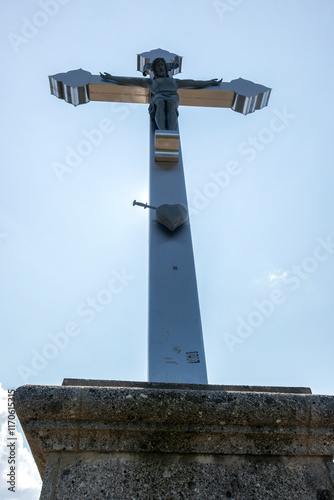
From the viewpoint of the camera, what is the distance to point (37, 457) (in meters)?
1.95

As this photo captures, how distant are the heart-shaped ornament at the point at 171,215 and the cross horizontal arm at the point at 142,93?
8.46ft

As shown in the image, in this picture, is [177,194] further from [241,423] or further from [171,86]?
[241,423]

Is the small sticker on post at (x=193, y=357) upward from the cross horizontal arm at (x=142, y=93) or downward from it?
downward

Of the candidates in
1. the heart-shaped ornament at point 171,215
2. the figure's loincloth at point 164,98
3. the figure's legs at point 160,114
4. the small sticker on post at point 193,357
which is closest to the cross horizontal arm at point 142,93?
the figure's loincloth at point 164,98

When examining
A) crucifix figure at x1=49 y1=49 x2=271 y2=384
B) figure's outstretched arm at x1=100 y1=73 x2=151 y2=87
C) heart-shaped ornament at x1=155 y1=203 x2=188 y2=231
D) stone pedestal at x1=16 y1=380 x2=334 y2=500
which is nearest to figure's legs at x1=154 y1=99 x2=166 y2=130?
crucifix figure at x1=49 y1=49 x2=271 y2=384

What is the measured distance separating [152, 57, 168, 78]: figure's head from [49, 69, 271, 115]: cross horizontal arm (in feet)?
0.83

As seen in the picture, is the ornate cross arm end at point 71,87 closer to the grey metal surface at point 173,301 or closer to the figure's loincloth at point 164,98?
the figure's loincloth at point 164,98

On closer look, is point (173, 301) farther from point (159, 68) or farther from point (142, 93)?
point (159, 68)

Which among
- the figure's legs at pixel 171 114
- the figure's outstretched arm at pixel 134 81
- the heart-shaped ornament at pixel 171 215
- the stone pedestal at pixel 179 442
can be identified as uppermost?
the figure's outstretched arm at pixel 134 81

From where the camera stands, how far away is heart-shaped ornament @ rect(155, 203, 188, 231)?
4113mm

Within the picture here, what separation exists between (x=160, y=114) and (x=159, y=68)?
1.14 meters

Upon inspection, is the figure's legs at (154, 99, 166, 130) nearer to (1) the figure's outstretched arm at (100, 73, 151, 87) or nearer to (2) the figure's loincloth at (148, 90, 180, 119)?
(2) the figure's loincloth at (148, 90, 180, 119)

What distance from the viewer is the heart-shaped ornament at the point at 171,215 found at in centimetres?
411

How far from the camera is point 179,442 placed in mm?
1883
